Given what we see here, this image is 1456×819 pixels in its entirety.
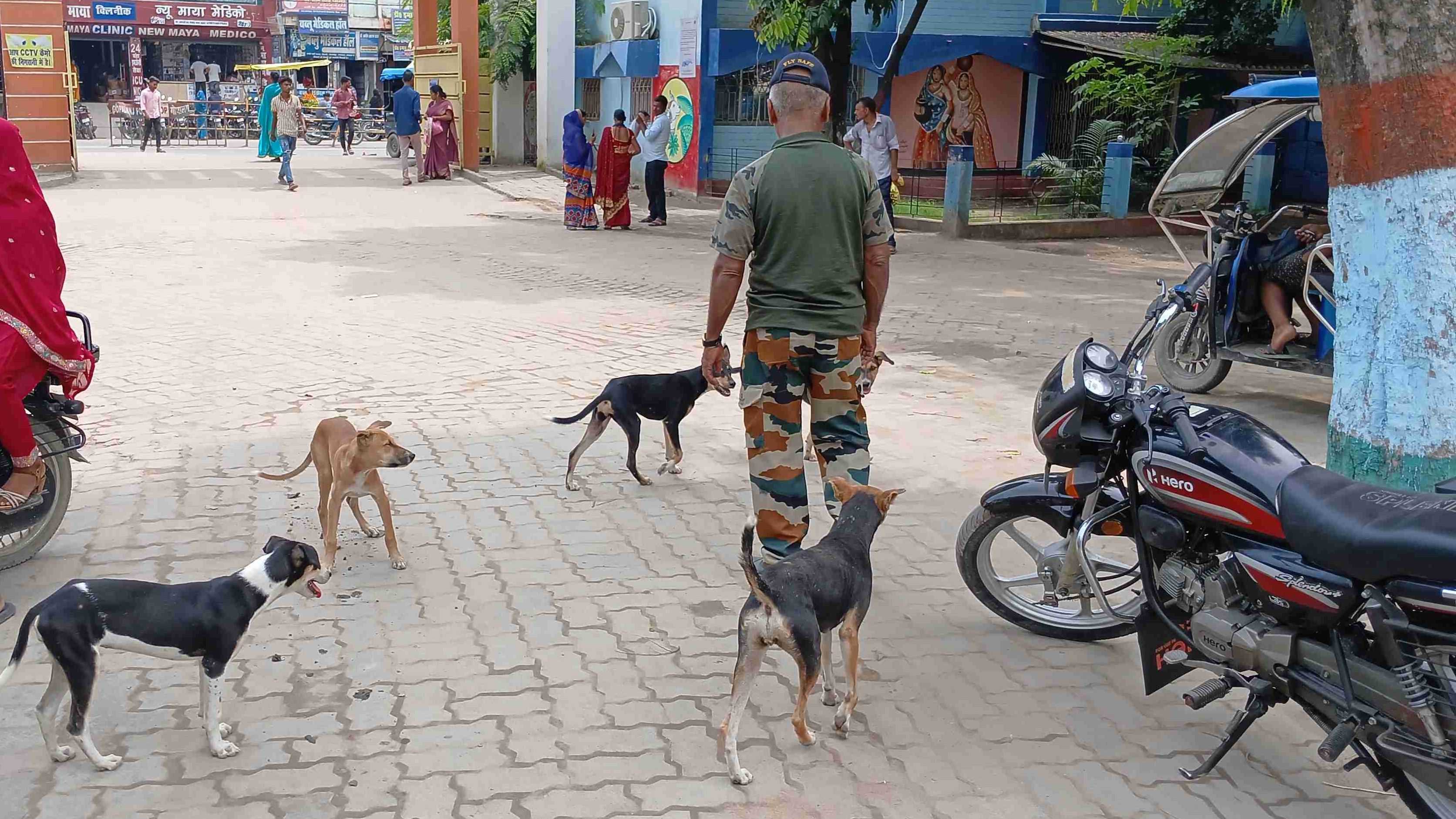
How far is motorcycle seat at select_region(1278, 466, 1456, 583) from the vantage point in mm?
2844

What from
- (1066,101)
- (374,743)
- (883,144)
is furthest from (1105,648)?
(1066,101)

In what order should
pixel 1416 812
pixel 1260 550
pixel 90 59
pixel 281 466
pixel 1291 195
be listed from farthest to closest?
pixel 90 59 → pixel 1291 195 → pixel 281 466 → pixel 1260 550 → pixel 1416 812

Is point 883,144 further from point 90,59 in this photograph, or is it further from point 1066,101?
point 90,59

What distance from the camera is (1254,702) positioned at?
3338 millimetres

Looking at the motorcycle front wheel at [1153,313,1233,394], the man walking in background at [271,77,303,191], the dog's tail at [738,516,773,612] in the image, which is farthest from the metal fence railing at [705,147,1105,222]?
the dog's tail at [738,516,773,612]

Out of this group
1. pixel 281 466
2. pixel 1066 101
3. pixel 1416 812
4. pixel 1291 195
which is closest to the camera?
pixel 1416 812

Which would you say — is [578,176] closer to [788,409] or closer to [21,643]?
[788,409]

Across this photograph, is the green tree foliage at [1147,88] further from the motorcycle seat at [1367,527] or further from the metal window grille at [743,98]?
the motorcycle seat at [1367,527]

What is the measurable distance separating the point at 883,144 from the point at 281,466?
32.6ft

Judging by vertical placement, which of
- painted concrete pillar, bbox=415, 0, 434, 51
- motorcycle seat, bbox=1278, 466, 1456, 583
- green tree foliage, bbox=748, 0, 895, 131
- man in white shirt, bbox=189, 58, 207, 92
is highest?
painted concrete pillar, bbox=415, 0, 434, 51

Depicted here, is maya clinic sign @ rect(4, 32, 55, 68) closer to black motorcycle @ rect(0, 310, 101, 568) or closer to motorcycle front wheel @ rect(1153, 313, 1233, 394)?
black motorcycle @ rect(0, 310, 101, 568)

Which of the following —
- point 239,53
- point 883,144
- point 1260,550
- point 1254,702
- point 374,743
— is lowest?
point 374,743

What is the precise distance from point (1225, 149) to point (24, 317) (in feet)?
24.3

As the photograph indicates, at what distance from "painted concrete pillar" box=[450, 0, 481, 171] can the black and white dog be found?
21617 mm
